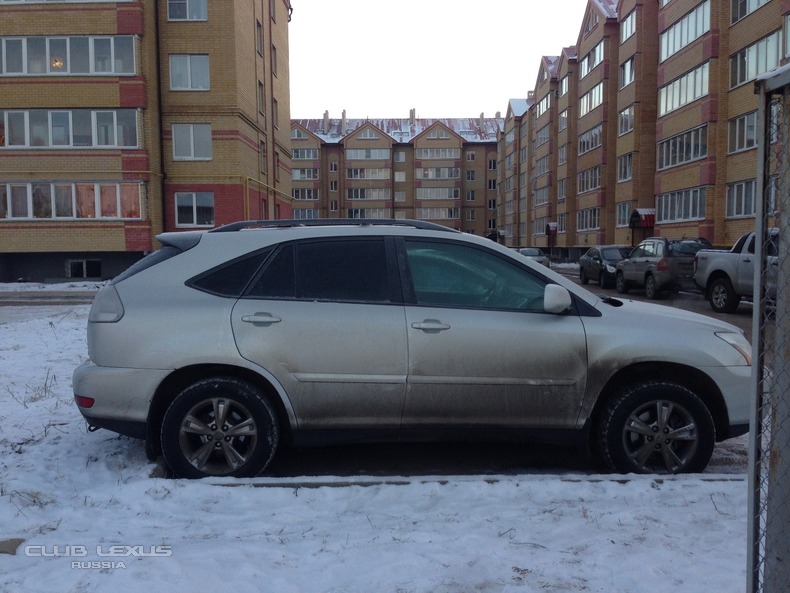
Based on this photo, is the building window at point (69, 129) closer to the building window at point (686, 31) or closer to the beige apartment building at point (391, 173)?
the building window at point (686, 31)

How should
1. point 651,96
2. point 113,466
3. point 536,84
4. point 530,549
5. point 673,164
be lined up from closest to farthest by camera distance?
point 530,549
point 113,466
point 673,164
point 651,96
point 536,84

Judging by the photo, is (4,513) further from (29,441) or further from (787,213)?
(787,213)

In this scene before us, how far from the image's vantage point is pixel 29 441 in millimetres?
5102

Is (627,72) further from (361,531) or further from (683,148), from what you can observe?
(361,531)

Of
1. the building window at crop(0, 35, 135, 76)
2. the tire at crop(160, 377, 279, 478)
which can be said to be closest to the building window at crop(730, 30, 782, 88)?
the building window at crop(0, 35, 135, 76)

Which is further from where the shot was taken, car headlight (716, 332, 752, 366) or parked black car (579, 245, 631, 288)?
parked black car (579, 245, 631, 288)

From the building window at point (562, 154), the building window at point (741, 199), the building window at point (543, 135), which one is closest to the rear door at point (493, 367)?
the building window at point (741, 199)

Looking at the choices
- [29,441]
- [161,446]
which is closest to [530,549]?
[161,446]

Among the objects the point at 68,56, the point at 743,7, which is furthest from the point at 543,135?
the point at 68,56

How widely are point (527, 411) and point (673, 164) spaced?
32668mm

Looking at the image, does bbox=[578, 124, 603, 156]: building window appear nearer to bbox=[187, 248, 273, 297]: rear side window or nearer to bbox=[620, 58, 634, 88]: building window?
bbox=[620, 58, 634, 88]: building window

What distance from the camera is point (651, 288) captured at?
1933cm

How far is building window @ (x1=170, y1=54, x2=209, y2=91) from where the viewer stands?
2812cm

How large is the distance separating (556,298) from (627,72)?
40587 mm
